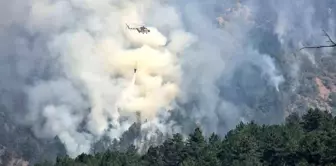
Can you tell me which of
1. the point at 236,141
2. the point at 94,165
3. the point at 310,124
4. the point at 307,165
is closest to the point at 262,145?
the point at 236,141

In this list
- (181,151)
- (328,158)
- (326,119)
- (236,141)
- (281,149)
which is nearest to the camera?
(328,158)

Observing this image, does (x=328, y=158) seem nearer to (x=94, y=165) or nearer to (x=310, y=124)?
(x=310, y=124)

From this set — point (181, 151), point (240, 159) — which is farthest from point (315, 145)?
point (181, 151)

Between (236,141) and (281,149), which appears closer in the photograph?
(281,149)

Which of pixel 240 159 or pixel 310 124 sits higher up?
pixel 310 124

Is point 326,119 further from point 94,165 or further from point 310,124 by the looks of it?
point 94,165

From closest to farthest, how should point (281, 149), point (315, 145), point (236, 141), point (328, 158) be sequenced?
1. point (328, 158)
2. point (315, 145)
3. point (281, 149)
4. point (236, 141)

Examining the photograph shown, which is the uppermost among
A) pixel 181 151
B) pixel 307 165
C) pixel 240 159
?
pixel 181 151
